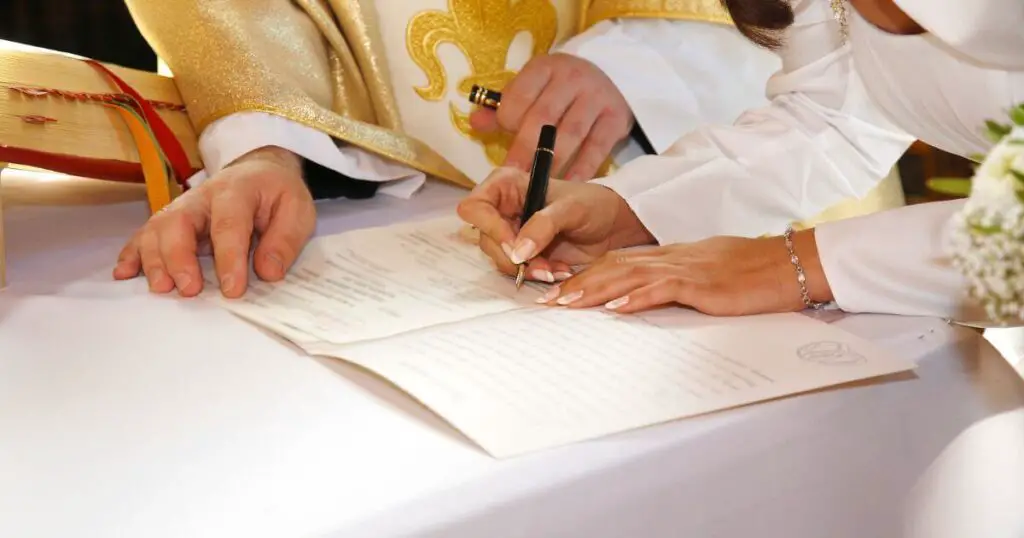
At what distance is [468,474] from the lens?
609mm

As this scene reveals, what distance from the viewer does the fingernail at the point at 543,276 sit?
962 mm

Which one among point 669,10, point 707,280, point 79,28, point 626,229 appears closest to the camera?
point 707,280

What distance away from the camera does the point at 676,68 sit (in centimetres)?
137

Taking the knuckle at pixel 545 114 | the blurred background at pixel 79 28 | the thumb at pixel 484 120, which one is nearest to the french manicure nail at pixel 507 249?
the knuckle at pixel 545 114

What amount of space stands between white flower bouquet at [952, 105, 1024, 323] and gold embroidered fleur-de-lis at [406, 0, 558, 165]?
3.12ft

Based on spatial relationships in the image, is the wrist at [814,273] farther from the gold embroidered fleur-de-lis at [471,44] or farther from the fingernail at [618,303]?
the gold embroidered fleur-de-lis at [471,44]

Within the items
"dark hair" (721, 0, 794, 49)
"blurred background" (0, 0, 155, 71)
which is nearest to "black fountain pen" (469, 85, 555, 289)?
"dark hair" (721, 0, 794, 49)

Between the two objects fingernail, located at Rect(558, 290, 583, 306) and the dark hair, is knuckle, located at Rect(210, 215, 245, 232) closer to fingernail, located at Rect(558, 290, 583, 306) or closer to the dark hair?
fingernail, located at Rect(558, 290, 583, 306)

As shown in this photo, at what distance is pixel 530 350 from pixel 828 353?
218mm

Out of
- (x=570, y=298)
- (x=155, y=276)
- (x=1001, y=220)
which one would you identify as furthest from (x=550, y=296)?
(x=1001, y=220)

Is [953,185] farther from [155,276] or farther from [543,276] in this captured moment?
[155,276]

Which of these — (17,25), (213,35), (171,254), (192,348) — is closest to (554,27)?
(213,35)

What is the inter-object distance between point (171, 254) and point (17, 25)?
1238mm

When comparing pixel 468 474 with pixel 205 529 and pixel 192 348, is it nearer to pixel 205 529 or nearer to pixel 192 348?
pixel 205 529
